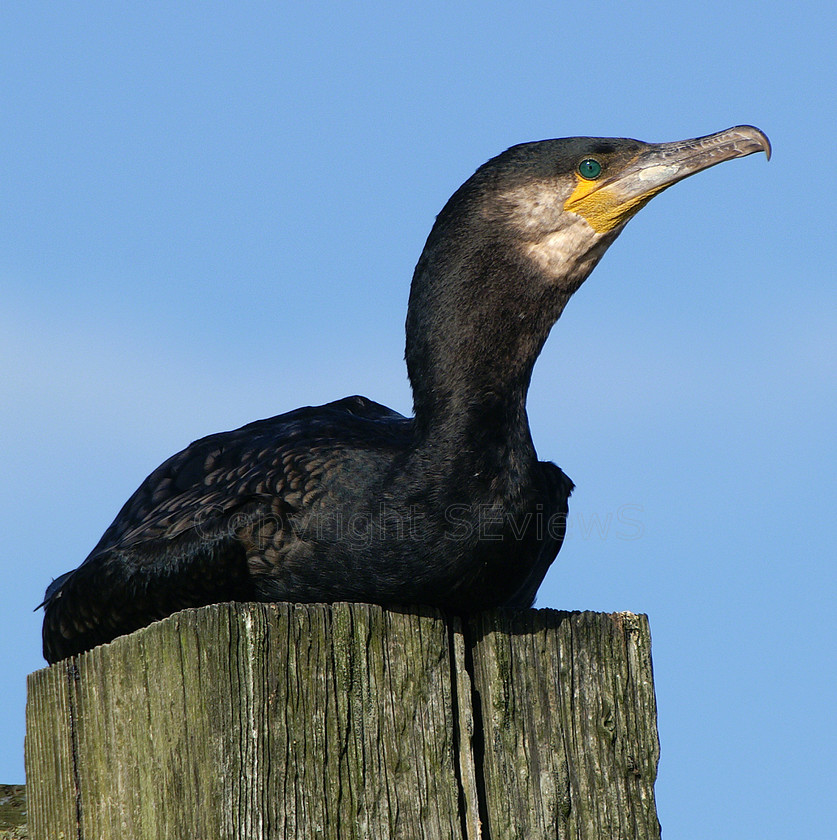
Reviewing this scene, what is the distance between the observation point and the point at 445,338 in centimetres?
356

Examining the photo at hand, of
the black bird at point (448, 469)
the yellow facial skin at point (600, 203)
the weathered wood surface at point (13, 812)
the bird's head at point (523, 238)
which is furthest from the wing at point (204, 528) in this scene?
the yellow facial skin at point (600, 203)

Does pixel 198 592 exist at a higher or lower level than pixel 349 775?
higher

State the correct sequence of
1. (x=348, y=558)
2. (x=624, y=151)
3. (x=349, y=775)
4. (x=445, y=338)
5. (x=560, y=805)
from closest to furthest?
1. (x=349, y=775)
2. (x=560, y=805)
3. (x=348, y=558)
4. (x=445, y=338)
5. (x=624, y=151)

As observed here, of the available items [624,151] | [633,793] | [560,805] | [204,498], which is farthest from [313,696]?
[624,151]

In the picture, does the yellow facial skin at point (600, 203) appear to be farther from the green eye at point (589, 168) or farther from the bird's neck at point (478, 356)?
the bird's neck at point (478, 356)

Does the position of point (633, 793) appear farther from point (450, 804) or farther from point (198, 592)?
point (198, 592)

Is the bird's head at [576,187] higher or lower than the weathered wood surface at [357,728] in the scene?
higher

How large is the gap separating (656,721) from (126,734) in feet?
3.92

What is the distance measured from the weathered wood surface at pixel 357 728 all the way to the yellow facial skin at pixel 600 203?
1.43 meters

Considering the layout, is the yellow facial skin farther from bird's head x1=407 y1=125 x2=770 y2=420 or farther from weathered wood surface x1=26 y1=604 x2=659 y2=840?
weathered wood surface x1=26 y1=604 x2=659 y2=840

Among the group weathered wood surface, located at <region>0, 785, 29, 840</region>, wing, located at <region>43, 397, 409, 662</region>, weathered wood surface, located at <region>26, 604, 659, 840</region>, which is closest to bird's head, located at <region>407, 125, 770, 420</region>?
wing, located at <region>43, 397, 409, 662</region>

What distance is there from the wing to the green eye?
3.27 feet

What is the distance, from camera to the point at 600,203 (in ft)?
12.2

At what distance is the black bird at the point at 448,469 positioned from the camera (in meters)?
3.30
